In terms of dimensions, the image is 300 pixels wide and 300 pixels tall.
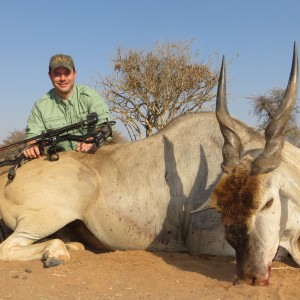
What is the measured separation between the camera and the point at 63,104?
6.02 meters

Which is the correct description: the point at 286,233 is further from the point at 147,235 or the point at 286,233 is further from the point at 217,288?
the point at 147,235

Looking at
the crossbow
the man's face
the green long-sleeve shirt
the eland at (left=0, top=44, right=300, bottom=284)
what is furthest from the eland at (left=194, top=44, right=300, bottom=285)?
the man's face

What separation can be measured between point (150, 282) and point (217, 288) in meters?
0.47

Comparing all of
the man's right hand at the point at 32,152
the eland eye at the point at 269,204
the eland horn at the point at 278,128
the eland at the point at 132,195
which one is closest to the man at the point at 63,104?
the man's right hand at the point at 32,152

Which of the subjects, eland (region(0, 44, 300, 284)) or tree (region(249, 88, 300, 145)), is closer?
eland (region(0, 44, 300, 284))

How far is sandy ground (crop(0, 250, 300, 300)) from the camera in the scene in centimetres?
322

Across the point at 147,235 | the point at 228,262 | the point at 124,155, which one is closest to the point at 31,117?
the point at 124,155

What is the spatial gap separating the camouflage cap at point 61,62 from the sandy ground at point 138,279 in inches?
98.3

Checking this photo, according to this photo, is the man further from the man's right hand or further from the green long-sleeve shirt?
the man's right hand

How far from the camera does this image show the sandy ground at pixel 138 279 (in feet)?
10.6

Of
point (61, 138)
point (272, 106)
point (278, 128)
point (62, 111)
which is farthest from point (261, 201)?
point (272, 106)

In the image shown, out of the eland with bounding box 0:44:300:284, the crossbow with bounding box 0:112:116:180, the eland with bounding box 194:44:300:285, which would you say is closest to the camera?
the eland with bounding box 194:44:300:285

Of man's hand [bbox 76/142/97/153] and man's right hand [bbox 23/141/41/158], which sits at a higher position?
man's right hand [bbox 23/141/41/158]

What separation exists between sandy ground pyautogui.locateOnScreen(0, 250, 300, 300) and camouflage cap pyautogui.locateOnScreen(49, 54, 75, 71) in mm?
2496
